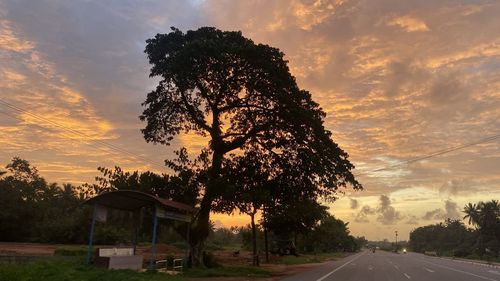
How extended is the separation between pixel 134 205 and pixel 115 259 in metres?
4.53

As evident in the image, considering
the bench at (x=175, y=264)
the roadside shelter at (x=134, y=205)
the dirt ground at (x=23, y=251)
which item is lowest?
the bench at (x=175, y=264)

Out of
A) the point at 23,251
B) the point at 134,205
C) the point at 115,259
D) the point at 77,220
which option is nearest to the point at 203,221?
the point at 134,205

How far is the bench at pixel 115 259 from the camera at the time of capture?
23.2 m

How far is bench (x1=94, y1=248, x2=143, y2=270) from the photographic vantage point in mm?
23219

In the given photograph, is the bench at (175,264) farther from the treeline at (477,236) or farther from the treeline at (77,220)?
the treeline at (477,236)

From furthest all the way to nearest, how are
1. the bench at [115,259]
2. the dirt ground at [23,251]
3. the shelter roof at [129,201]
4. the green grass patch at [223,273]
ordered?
the dirt ground at [23,251] → the green grass patch at [223,273] → the shelter roof at [129,201] → the bench at [115,259]

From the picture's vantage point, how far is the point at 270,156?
33719 millimetres

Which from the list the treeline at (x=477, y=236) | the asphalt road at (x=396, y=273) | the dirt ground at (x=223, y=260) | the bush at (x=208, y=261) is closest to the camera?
the asphalt road at (x=396, y=273)

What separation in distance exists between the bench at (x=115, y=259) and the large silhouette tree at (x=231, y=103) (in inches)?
223

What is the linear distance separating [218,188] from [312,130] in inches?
300

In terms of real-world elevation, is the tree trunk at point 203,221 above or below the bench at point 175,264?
above

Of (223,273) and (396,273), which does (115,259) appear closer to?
(223,273)

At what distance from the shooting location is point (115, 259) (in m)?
23.6

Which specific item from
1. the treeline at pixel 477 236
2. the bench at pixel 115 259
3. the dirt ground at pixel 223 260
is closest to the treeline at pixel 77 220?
the dirt ground at pixel 223 260
